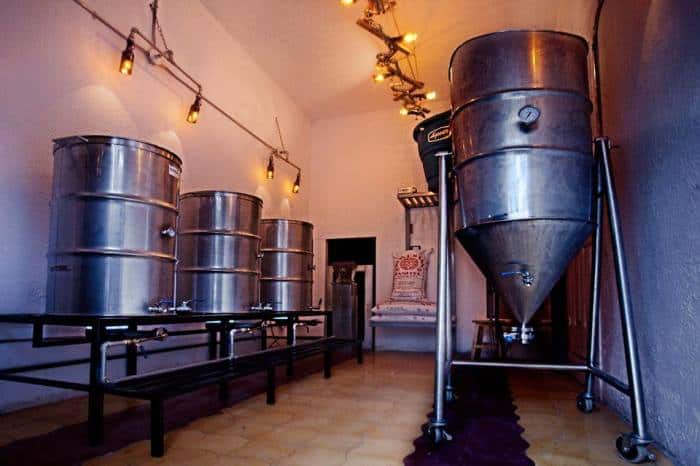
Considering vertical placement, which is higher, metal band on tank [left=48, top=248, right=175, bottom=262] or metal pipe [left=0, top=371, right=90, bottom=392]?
metal band on tank [left=48, top=248, right=175, bottom=262]

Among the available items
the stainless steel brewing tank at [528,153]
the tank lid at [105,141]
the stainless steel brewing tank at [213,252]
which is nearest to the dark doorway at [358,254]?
the stainless steel brewing tank at [213,252]

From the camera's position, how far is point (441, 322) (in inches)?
81.4

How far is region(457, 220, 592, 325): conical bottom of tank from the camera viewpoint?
6.24ft

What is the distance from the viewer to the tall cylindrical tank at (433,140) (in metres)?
2.48

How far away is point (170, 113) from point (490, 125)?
122 inches

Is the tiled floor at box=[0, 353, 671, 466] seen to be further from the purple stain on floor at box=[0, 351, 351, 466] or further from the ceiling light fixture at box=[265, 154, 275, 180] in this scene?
the ceiling light fixture at box=[265, 154, 275, 180]

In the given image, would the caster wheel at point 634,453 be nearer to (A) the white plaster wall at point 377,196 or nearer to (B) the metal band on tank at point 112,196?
(B) the metal band on tank at point 112,196

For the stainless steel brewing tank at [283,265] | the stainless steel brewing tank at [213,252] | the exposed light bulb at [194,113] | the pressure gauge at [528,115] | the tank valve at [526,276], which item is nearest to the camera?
the pressure gauge at [528,115]

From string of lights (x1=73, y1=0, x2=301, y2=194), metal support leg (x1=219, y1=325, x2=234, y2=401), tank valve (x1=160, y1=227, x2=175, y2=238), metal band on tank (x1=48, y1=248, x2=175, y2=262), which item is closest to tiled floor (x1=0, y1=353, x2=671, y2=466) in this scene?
metal support leg (x1=219, y1=325, x2=234, y2=401)

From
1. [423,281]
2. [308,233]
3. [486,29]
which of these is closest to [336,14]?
[486,29]

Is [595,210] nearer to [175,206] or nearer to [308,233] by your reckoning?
[175,206]

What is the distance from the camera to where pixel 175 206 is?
2512 millimetres

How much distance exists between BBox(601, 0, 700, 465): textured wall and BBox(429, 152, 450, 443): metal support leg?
0.91 m

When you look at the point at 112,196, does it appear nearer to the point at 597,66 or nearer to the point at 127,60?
the point at 127,60
